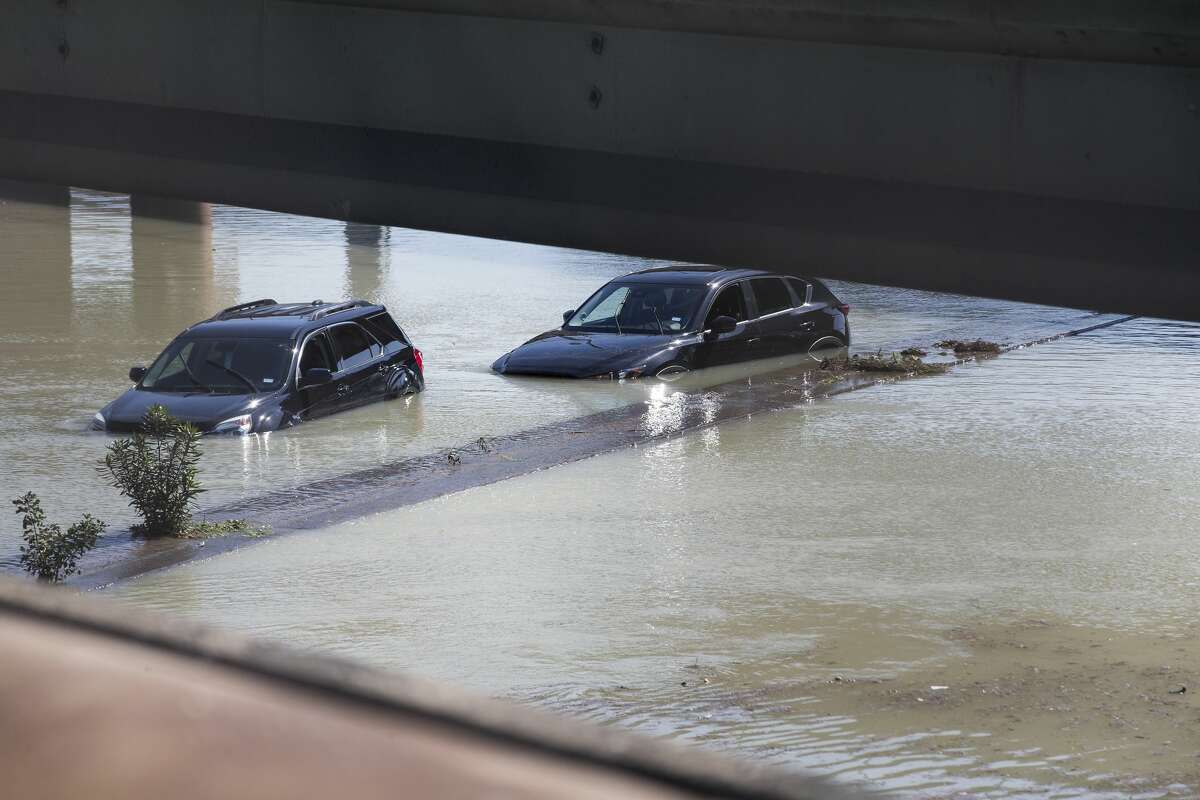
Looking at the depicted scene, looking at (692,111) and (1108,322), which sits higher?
(692,111)

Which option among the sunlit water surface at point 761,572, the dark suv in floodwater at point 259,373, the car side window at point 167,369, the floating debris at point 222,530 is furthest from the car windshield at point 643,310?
the floating debris at point 222,530

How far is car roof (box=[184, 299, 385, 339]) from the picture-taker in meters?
16.2

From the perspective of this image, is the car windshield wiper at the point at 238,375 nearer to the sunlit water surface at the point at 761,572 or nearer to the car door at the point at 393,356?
the car door at the point at 393,356

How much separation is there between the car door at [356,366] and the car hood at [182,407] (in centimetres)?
118

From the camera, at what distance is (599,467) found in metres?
15.1

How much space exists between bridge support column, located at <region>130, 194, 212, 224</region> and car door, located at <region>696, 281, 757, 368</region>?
14.9 meters

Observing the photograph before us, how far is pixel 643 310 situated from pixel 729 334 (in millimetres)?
1077

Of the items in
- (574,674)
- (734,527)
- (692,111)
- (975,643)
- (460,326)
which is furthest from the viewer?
(460,326)

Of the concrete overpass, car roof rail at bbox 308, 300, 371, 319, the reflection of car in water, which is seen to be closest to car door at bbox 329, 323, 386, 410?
car roof rail at bbox 308, 300, 371, 319

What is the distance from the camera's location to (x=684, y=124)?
731 cm

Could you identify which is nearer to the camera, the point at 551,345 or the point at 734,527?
the point at 734,527

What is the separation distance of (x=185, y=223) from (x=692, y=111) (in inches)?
1020

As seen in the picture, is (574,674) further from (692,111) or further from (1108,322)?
(1108,322)

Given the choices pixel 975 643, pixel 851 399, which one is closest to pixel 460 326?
pixel 851 399
